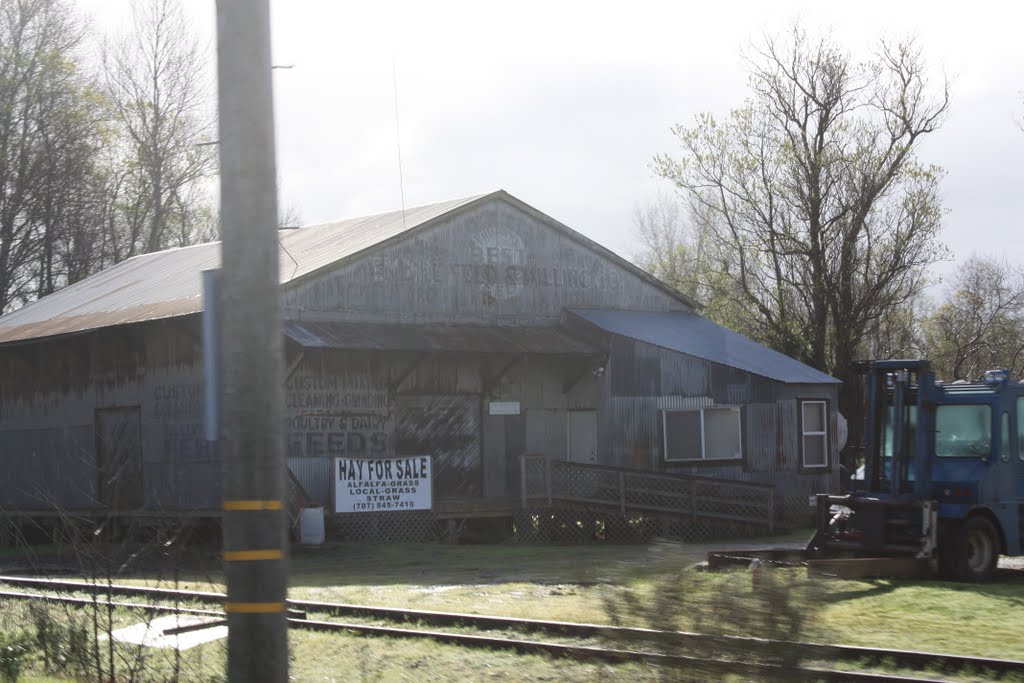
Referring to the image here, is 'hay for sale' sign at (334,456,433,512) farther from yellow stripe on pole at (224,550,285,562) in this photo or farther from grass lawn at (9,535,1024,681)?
yellow stripe on pole at (224,550,285,562)

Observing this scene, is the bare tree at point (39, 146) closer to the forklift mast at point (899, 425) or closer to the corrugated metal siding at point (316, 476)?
the corrugated metal siding at point (316, 476)

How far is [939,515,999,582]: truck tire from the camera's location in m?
16.5

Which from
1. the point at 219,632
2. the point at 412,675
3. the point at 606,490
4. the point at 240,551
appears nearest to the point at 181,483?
the point at 606,490

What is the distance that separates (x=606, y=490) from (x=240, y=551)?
20.1m

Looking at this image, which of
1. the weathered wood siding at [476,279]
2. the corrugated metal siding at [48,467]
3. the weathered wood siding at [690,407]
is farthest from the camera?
the weathered wood siding at [690,407]

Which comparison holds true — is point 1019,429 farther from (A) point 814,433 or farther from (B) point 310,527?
(A) point 814,433

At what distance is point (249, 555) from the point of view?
264 inches

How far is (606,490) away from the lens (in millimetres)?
26438

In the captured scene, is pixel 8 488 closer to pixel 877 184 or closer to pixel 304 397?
pixel 304 397

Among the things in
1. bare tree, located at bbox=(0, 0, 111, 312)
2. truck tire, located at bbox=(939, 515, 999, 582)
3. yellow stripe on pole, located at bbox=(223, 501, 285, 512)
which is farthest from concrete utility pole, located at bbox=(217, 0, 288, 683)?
bare tree, located at bbox=(0, 0, 111, 312)

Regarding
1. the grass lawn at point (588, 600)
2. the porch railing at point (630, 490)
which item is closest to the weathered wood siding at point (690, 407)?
the porch railing at point (630, 490)

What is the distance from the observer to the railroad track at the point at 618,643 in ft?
20.6

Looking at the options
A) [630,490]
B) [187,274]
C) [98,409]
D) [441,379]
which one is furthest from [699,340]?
[98,409]

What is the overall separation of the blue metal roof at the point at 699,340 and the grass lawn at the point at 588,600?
18.1 ft
